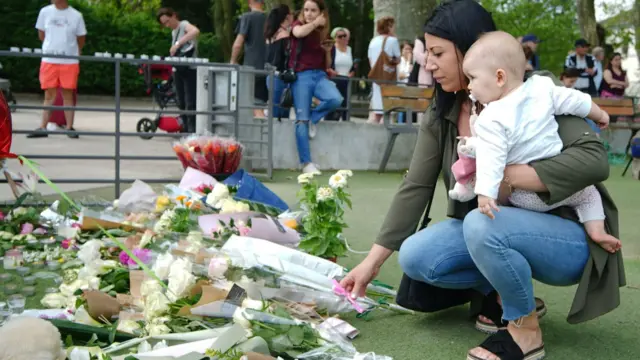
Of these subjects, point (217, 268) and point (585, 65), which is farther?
point (585, 65)

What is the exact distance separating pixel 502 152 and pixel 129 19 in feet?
77.7

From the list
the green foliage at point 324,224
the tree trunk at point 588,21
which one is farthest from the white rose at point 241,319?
the tree trunk at point 588,21

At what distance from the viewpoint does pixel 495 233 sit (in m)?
2.99

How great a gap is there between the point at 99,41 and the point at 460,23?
73.7ft

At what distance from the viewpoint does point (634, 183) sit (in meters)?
9.32

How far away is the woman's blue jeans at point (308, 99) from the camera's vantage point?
8.97m

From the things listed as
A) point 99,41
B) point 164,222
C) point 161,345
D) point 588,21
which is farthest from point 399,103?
point 99,41

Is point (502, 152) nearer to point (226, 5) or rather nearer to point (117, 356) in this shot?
point (117, 356)

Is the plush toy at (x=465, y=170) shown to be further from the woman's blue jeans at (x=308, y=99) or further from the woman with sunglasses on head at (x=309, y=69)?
the woman's blue jeans at (x=308, y=99)

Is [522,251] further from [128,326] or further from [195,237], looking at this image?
[195,237]

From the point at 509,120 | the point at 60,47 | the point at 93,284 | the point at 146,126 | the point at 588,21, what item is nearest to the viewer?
the point at 509,120

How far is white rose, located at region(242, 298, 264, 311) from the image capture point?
3232 millimetres

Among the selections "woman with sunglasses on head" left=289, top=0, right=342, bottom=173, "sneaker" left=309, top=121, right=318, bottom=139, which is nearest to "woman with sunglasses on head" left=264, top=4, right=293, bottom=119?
"woman with sunglasses on head" left=289, top=0, right=342, bottom=173

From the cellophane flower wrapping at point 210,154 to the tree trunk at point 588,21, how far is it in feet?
51.1
